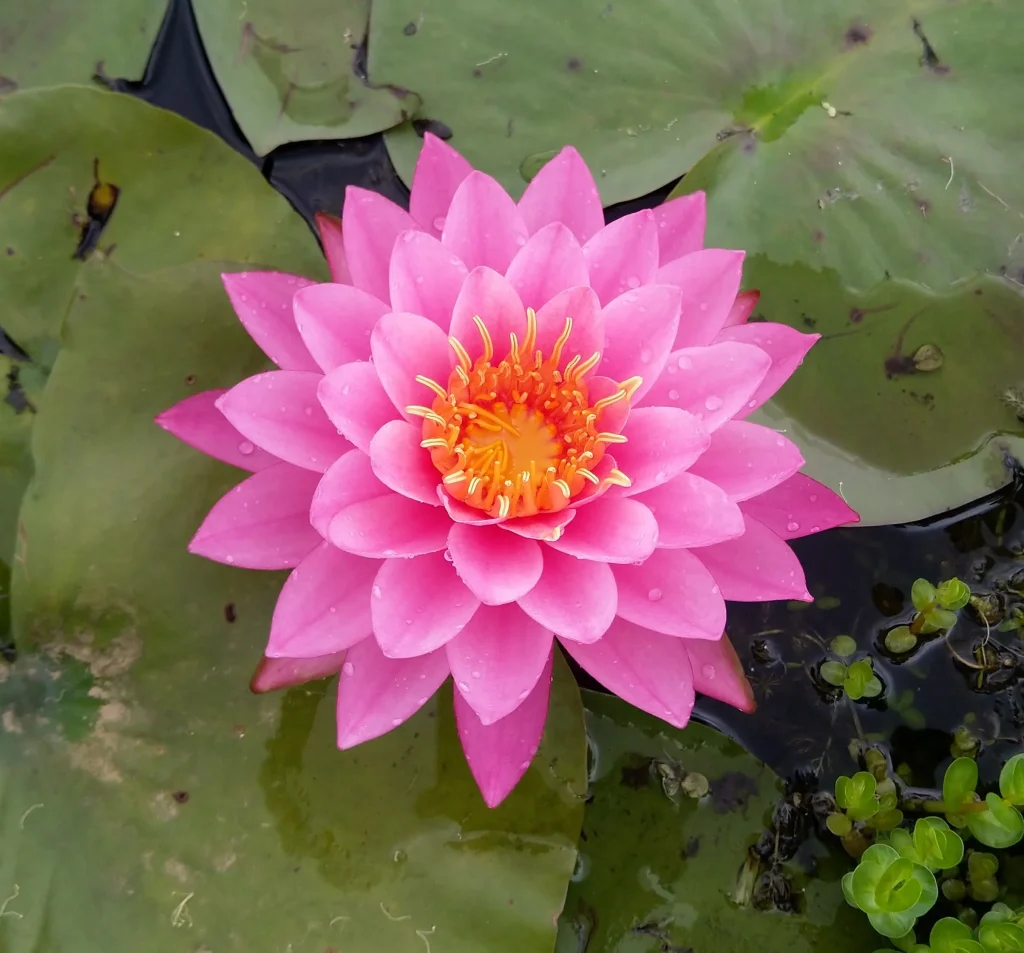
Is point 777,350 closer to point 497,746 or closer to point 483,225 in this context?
point 483,225

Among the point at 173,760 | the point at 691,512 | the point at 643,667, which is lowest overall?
the point at 173,760

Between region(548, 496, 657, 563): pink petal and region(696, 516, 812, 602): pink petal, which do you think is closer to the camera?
region(548, 496, 657, 563): pink petal

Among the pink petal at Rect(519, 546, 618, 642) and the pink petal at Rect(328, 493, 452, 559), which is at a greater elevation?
the pink petal at Rect(328, 493, 452, 559)

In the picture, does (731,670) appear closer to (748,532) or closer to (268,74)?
(748,532)

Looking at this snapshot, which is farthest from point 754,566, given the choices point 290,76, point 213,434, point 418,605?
point 290,76

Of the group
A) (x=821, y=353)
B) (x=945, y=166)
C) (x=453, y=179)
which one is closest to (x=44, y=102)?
(x=453, y=179)

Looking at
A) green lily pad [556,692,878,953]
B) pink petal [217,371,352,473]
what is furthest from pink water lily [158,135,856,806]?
green lily pad [556,692,878,953]

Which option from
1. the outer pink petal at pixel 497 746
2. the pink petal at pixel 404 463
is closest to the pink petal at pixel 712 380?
the pink petal at pixel 404 463

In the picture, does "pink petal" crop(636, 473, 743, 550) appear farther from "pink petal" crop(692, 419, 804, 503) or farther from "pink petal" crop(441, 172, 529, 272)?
"pink petal" crop(441, 172, 529, 272)
